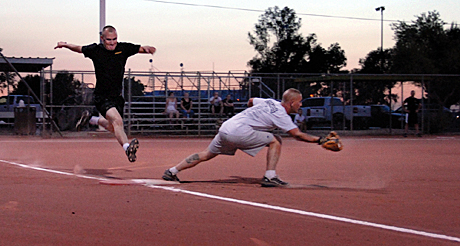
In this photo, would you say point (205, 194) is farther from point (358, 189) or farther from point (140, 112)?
point (140, 112)

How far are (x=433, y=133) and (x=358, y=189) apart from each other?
1896 cm

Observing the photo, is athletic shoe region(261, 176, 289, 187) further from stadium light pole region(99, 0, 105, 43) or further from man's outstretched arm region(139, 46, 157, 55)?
stadium light pole region(99, 0, 105, 43)

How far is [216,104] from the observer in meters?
23.0

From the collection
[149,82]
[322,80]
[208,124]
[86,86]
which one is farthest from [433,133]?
[86,86]

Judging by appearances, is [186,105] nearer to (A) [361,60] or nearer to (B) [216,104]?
(B) [216,104]

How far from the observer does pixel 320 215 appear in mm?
5215

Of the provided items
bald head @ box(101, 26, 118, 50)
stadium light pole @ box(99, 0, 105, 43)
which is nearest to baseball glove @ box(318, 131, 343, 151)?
bald head @ box(101, 26, 118, 50)

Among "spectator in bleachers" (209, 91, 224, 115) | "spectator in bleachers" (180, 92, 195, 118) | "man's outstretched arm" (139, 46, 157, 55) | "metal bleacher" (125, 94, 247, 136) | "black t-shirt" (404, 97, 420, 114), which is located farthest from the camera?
"spectator in bleachers" (209, 91, 224, 115)

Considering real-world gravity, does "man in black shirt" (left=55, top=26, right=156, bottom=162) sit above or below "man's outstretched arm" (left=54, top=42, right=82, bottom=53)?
below

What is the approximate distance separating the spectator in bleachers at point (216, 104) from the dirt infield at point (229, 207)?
13.1 meters

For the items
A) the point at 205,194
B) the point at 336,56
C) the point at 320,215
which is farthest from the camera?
the point at 336,56

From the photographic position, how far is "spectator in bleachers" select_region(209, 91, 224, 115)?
22.9 metres

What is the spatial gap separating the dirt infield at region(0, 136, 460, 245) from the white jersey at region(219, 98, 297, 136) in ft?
2.57

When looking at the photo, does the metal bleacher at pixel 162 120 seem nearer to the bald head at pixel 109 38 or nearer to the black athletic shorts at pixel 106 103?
the black athletic shorts at pixel 106 103
